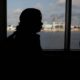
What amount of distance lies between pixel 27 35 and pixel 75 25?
7.02ft

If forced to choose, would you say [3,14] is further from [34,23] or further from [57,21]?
[34,23]

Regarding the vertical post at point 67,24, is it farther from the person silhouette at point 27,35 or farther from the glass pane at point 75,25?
the person silhouette at point 27,35

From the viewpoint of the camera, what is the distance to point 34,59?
156 cm

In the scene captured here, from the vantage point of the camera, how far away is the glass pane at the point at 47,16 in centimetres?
355

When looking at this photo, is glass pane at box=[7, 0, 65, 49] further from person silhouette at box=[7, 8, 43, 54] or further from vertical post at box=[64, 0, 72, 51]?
person silhouette at box=[7, 8, 43, 54]

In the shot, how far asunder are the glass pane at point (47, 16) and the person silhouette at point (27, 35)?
187cm

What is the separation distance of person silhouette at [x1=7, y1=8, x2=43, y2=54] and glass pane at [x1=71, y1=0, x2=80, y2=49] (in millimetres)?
1971

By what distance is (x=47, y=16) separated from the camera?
142 inches

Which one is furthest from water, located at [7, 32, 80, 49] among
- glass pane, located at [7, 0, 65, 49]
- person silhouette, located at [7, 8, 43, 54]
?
person silhouette, located at [7, 8, 43, 54]

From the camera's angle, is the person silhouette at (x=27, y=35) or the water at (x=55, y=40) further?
the water at (x=55, y=40)

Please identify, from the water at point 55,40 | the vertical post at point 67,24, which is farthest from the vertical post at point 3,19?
the vertical post at point 67,24

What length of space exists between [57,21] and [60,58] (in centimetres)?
58

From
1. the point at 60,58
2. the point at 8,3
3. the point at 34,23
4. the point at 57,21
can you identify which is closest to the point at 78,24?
the point at 57,21

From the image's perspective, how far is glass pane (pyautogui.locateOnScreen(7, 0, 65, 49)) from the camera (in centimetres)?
355
